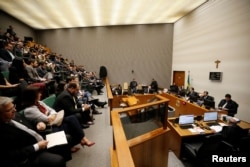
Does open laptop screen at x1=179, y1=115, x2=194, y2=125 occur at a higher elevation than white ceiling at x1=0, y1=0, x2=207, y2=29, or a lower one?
lower

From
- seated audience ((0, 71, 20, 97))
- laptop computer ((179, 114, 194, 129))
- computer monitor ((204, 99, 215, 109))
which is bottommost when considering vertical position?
laptop computer ((179, 114, 194, 129))

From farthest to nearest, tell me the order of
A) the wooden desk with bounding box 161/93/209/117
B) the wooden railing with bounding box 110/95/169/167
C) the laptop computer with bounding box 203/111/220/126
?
the wooden desk with bounding box 161/93/209/117 → the laptop computer with bounding box 203/111/220/126 → the wooden railing with bounding box 110/95/169/167

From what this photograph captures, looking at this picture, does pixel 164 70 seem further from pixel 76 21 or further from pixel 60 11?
pixel 60 11

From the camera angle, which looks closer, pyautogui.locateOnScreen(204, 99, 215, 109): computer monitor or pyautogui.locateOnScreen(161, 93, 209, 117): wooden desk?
pyautogui.locateOnScreen(204, 99, 215, 109): computer monitor

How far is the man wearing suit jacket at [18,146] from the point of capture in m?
1.38

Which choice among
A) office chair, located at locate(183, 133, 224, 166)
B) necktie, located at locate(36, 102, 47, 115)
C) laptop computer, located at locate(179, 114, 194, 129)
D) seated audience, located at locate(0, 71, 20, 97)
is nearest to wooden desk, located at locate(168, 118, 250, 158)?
laptop computer, located at locate(179, 114, 194, 129)

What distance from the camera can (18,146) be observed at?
150 cm

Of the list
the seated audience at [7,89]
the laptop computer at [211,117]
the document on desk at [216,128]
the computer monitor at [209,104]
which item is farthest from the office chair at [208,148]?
the seated audience at [7,89]

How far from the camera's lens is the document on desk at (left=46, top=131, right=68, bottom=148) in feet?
5.91

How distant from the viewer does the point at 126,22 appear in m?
10.3

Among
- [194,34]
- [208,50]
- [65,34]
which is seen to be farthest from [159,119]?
[65,34]

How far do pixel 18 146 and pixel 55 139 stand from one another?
0.43 metres

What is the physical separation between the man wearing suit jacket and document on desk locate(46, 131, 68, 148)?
11 cm

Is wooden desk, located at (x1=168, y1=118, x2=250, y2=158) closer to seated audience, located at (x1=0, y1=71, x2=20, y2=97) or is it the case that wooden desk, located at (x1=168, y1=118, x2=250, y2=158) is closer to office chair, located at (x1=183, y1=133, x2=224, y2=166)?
office chair, located at (x1=183, y1=133, x2=224, y2=166)
